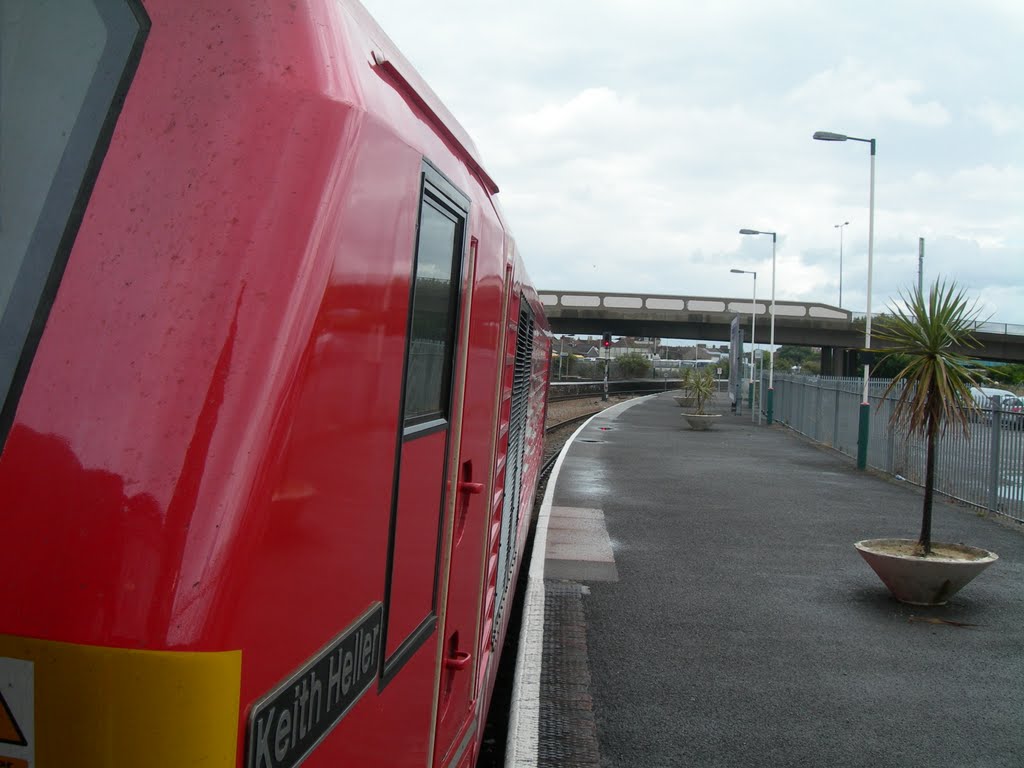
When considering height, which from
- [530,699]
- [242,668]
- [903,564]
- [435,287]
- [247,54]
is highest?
[247,54]

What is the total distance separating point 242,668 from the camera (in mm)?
1477

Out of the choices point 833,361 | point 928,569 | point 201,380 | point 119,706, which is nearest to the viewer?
point 119,706

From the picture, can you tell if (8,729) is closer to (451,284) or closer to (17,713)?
(17,713)

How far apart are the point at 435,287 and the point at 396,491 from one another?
612 mm

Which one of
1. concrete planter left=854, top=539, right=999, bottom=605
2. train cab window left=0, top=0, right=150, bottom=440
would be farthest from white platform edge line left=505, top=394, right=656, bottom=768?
train cab window left=0, top=0, right=150, bottom=440

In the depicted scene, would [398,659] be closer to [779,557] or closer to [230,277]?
[230,277]

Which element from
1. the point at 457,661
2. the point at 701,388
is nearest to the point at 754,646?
the point at 457,661

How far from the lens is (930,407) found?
8.53 meters

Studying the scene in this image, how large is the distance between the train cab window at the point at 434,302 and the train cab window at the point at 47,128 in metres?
0.74

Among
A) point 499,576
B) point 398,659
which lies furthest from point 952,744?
point 398,659

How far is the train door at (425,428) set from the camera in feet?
7.42

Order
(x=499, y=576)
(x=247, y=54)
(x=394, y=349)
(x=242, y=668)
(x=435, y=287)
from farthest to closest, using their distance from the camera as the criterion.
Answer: (x=499, y=576) < (x=435, y=287) < (x=394, y=349) < (x=247, y=54) < (x=242, y=668)

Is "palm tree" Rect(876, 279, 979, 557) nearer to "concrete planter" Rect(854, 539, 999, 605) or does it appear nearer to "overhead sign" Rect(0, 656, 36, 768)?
"concrete planter" Rect(854, 539, 999, 605)

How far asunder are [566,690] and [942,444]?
11109mm
